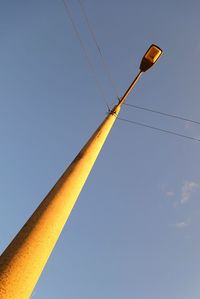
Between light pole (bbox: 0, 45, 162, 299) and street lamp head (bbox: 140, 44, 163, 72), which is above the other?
street lamp head (bbox: 140, 44, 163, 72)

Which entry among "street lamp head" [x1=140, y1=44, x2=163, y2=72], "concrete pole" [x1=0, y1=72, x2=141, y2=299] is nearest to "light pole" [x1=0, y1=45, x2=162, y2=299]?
"concrete pole" [x1=0, y1=72, x2=141, y2=299]

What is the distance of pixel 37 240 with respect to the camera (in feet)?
8.09

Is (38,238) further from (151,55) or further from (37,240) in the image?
(151,55)

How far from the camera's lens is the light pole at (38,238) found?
2156 mm

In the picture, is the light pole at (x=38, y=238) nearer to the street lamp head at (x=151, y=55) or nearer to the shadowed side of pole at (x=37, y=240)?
the shadowed side of pole at (x=37, y=240)

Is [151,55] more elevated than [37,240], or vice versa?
[151,55]

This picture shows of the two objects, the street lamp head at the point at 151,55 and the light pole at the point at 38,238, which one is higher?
the street lamp head at the point at 151,55

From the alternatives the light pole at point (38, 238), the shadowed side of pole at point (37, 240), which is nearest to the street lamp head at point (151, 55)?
the light pole at point (38, 238)

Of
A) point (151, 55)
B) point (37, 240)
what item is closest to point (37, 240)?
point (37, 240)

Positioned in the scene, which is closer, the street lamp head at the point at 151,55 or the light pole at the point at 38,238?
the light pole at the point at 38,238

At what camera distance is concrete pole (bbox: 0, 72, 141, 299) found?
7.06 feet

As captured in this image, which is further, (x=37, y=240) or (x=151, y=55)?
(x=151, y=55)

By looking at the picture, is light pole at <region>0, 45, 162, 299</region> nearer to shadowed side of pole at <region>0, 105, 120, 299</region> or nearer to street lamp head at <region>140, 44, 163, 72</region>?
shadowed side of pole at <region>0, 105, 120, 299</region>

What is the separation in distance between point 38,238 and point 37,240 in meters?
0.02
